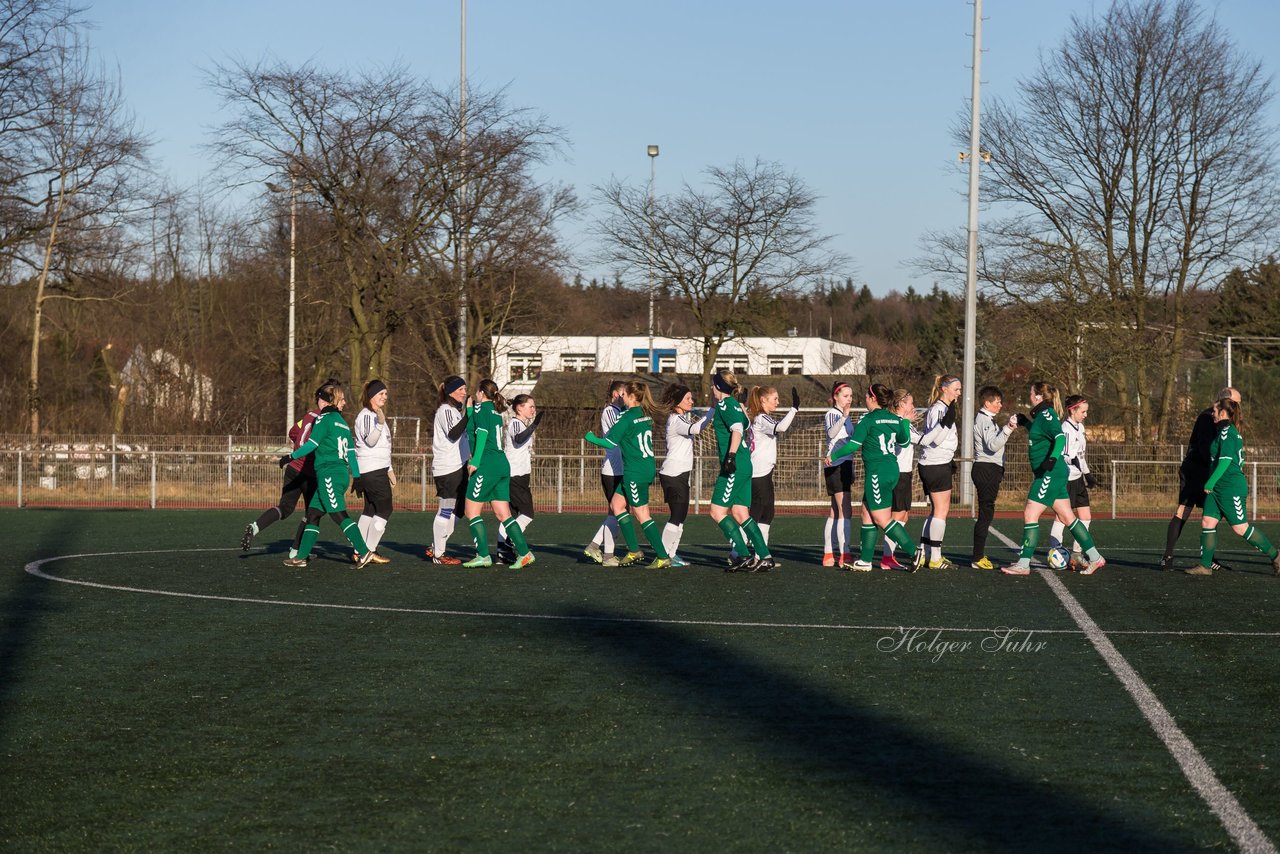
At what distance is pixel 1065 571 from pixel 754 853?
10.1 m

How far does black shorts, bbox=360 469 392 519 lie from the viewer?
13.6 meters

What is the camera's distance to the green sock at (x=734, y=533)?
13344mm

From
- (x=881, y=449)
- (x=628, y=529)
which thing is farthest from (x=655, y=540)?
(x=881, y=449)

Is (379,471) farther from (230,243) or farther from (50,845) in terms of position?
(230,243)

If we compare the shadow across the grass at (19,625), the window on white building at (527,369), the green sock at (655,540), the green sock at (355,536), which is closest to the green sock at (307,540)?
the green sock at (355,536)

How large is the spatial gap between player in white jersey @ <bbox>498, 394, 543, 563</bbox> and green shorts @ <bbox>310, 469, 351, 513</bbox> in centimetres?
160

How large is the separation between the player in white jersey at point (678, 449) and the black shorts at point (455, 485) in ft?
6.66

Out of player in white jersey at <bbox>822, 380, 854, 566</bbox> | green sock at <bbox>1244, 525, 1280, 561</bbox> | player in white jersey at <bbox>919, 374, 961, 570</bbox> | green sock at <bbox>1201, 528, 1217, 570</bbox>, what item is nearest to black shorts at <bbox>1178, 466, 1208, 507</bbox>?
green sock at <bbox>1201, 528, 1217, 570</bbox>

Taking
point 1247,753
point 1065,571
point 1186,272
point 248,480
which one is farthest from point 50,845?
point 1186,272

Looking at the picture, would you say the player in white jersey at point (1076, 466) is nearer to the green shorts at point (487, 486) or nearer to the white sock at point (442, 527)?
the green shorts at point (487, 486)

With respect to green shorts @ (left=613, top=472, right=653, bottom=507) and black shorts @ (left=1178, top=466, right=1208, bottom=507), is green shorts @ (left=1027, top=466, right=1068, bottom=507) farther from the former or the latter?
green shorts @ (left=613, top=472, right=653, bottom=507)

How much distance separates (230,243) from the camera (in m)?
49.6

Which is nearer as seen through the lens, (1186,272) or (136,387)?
(1186,272)

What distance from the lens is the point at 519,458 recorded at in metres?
14.0
